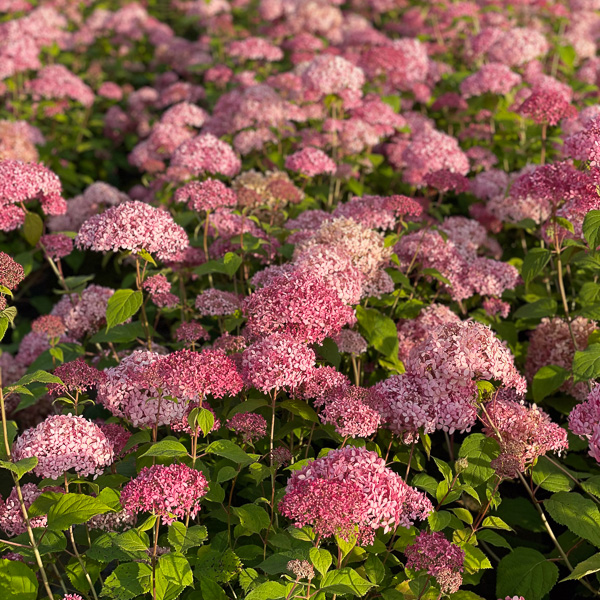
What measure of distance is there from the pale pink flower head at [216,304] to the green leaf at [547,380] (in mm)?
1945

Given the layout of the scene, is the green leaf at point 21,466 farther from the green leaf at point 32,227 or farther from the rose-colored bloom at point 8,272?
the green leaf at point 32,227

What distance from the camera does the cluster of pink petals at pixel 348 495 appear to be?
2.54 meters

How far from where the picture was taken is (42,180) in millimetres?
4652

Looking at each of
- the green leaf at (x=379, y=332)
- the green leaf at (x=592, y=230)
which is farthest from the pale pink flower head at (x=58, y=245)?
the green leaf at (x=592, y=230)

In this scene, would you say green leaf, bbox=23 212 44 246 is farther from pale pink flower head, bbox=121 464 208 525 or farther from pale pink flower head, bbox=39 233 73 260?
pale pink flower head, bbox=121 464 208 525

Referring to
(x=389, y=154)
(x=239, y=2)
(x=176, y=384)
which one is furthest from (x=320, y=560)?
(x=239, y=2)

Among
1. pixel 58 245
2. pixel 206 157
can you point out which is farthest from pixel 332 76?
pixel 58 245

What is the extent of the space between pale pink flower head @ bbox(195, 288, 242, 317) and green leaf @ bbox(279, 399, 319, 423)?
0.85 metres

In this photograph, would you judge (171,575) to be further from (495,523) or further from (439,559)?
(495,523)

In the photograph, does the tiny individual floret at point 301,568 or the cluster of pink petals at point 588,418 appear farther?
the cluster of pink petals at point 588,418

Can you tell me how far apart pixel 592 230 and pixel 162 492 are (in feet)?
8.03

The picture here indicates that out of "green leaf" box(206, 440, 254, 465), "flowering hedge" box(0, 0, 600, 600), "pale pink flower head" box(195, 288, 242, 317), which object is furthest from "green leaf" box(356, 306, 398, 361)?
"green leaf" box(206, 440, 254, 465)

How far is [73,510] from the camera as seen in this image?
2.86m

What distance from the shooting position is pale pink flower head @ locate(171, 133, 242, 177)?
5.62 metres
